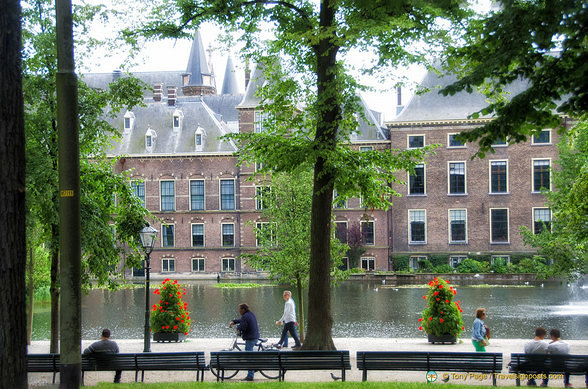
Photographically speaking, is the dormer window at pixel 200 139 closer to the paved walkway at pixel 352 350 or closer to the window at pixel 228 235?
the window at pixel 228 235

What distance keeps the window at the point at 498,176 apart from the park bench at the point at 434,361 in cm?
3955

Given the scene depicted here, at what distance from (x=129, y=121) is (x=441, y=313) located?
39937 millimetres

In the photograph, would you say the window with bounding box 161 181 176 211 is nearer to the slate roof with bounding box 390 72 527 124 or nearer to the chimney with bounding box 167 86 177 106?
the chimney with bounding box 167 86 177 106

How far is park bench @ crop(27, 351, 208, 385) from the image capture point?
10641mm

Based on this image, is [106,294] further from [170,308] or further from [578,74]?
[578,74]

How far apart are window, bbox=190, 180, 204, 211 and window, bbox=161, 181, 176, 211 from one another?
135 centimetres

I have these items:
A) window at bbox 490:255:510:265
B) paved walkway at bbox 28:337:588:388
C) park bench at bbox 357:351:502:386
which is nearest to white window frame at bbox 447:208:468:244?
window at bbox 490:255:510:265

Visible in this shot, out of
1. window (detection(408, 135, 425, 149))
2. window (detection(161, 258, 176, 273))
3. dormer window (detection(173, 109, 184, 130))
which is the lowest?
window (detection(161, 258, 176, 273))

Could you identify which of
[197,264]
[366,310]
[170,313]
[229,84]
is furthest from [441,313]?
[229,84]

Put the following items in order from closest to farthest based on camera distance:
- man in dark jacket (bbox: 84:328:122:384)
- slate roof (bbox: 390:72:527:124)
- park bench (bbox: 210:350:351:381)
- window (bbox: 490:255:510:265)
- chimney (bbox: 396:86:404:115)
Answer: park bench (bbox: 210:350:351:381)
man in dark jacket (bbox: 84:328:122:384)
window (bbox: 490:255:510:265)
slate roof (bbox: 390:72:527:124)
chimney (bbox: 396:86:404:115)

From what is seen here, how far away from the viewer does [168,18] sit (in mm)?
13742

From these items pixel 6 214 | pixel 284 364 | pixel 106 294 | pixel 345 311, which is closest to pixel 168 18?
pixel 284 364

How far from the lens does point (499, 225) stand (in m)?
48.2

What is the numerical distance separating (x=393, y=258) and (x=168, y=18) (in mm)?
37050
